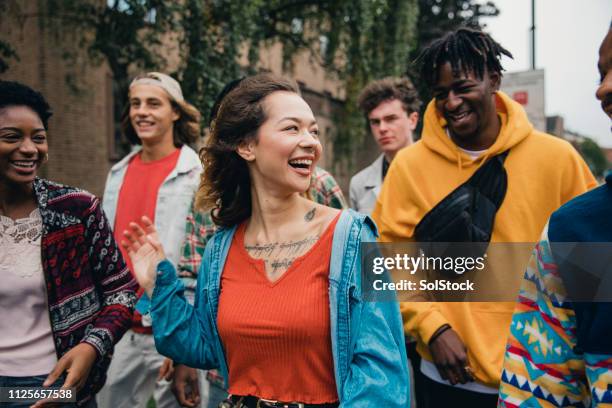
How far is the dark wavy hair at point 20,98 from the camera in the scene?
8.83 feet

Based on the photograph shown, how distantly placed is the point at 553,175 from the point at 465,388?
1.03 m

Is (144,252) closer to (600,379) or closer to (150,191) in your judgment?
(150,191)

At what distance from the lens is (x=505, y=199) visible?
264 centimetres

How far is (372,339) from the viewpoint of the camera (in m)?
2.02

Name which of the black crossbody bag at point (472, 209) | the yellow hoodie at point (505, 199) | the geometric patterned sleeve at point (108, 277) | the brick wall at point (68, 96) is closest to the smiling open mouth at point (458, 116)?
the yellow hoodie at point (505, 199)

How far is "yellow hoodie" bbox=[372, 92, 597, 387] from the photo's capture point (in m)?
2.58

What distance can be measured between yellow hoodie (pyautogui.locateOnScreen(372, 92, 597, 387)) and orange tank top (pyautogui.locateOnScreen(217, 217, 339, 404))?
72 cm

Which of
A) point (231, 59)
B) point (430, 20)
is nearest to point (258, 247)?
point (231, 59)

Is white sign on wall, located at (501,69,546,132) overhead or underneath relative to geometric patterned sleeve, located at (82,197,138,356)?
overhead

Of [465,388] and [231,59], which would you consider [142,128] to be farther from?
[231,59]

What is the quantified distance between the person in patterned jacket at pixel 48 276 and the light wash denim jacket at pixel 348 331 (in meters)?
0.41

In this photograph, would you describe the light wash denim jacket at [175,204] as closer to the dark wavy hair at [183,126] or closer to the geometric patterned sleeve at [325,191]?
the dark wavy hair at [183,126]
